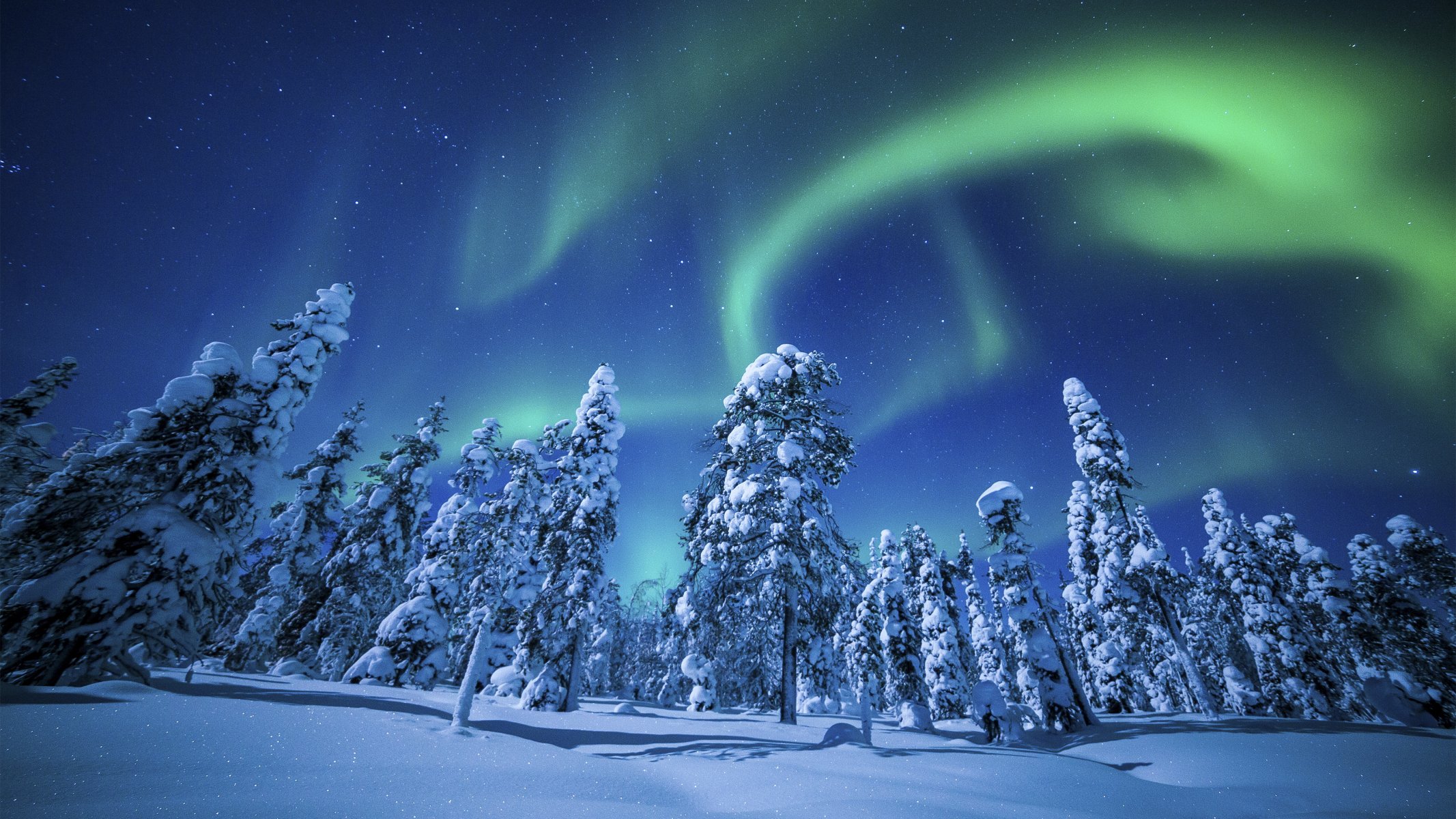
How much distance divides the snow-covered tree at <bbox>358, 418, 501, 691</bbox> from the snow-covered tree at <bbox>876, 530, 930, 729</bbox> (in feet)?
72.4

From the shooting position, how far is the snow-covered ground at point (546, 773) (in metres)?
3.83

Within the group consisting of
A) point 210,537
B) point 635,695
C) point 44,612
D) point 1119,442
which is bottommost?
point 635,695

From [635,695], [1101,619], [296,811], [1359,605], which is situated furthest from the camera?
[635,695]

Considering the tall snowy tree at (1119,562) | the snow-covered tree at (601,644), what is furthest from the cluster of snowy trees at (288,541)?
the tall snowy tree at (1119,562)

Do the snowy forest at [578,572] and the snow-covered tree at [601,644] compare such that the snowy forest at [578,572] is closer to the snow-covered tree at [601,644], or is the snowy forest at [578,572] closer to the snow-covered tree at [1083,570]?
A: the snow-covered tree at [1083,570]

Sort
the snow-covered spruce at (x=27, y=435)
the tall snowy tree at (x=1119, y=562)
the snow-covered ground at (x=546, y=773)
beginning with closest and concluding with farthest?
1. the snow-covered ground at (x=546, y=773)
2. the snow-covered spruce at (x=27, y=435)
3. the tall snowy tree at (x=1119, y=562)

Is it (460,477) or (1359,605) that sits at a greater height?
(460,477)

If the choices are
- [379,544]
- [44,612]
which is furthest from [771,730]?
[379,544]

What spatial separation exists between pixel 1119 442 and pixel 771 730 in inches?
787

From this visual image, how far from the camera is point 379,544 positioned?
22.9 meters

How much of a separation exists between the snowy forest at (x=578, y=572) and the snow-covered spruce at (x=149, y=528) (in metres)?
0.04

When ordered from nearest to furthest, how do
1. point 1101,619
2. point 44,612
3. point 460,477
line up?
1. point 44,612
2. point 460,477
3. point 1101,619

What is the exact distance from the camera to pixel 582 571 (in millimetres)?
18297

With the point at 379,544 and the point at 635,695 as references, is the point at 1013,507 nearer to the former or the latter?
the point at 379,544
